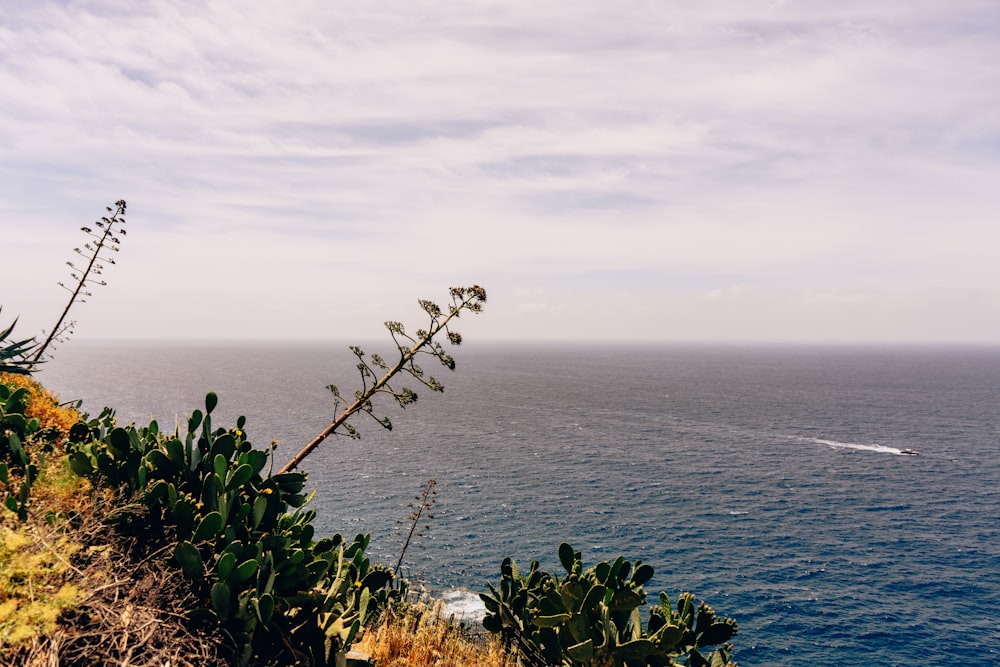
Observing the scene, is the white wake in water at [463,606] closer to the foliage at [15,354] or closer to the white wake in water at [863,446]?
the foliage at [15,354]

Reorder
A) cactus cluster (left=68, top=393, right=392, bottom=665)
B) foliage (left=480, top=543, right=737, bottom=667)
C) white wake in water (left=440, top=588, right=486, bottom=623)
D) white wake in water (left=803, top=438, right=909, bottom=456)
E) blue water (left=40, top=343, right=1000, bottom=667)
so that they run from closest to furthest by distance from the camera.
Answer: cactus cluster (left=68, top=393, right=392, bottom=665) → foliage (left=480, top=543, right=737, bottom=667) → white wake in water (left=440, top=588, right=486, bottom=623) → blue water (left=40, top=343, right=1000, bottom=667) → white wake in water (left=803, top=438, right=909, bottom=456)

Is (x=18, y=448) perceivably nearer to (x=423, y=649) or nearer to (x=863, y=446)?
(x=423, y=649)

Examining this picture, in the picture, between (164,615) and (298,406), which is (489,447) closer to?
(298,406)

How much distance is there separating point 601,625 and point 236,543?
4736mm

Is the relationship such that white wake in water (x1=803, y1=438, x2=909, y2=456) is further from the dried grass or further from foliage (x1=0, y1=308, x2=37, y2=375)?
foliage (x1=0, y1=308, x2=37, y2=375)

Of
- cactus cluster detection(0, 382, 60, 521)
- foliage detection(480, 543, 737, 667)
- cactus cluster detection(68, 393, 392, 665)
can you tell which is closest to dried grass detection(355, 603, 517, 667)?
foliage detection(480, 543, 737, 667)

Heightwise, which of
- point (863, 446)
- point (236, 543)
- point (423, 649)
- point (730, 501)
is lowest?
point (730, 501)

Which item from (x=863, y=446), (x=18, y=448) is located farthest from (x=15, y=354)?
(x=863, y=446)

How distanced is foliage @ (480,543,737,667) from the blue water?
26124 millimetres

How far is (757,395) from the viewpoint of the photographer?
13612 cm

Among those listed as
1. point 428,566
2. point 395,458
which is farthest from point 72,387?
point 428,566

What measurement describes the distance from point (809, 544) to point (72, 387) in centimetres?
15979

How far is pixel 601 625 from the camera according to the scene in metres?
7.22

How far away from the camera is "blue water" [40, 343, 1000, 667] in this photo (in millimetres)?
34125
